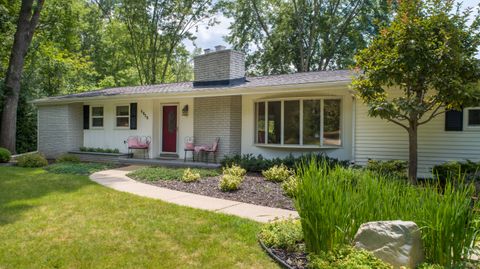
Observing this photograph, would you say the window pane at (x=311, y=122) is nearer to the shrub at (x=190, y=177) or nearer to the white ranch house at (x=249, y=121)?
the white ranch house at (x=249, y=121)

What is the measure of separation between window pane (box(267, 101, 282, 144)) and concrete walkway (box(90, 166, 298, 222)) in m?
4.45

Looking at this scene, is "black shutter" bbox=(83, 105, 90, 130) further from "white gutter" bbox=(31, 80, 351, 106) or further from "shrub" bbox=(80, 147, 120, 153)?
"shrub" bbox=(80, 147, 120, 153)

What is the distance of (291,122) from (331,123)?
4.13 ft

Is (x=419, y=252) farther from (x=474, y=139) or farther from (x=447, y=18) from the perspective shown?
(x=474, y=139)

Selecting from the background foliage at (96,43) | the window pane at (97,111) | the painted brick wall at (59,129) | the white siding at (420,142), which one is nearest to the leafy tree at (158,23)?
the background foliage at (96,43)

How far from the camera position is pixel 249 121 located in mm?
11914

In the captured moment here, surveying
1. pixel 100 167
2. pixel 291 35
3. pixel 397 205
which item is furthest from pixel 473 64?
pixel 291 35

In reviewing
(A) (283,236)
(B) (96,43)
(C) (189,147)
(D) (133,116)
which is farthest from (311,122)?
(B) (96,43)

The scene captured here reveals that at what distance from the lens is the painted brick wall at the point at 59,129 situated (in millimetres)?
15656

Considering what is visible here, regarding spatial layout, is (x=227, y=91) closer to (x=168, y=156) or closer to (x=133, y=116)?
(x=168, y=156)

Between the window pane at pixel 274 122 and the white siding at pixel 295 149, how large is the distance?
26 centimetres

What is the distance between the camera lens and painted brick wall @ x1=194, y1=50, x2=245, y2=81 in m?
13.4

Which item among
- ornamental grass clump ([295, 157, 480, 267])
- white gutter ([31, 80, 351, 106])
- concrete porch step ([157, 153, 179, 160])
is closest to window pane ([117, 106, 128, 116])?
white gutter ([31, 80, 351, 106])

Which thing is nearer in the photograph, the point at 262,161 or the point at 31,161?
the point at 262,161
